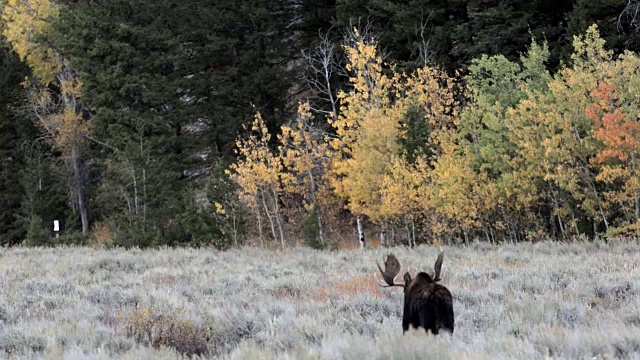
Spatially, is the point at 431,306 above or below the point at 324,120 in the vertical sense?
below

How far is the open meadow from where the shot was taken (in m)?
6.01

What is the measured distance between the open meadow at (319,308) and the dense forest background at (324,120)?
3.32 meters

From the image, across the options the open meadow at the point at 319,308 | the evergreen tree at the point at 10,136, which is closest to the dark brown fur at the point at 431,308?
the open meadow at the point at 319,308

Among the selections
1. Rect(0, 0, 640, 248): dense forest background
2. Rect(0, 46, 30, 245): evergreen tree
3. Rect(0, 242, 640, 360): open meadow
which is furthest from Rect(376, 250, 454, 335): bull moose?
Rect(0, 46, 30, 245): evergreen tree

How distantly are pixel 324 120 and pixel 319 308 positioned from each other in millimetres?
23370

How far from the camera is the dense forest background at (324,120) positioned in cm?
2019

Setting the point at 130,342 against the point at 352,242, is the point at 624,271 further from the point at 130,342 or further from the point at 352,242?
the point at 352,242

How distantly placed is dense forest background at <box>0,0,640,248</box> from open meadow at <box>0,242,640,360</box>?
3317 millimetres

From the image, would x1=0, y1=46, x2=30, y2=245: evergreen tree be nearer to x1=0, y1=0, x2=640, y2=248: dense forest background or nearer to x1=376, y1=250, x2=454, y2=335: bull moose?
x1=0, y1=0, x2=640, y2=248: dense forest background

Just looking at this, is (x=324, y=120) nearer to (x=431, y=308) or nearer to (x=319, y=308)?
(x=319, y=308)

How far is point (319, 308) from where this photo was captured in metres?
10.4

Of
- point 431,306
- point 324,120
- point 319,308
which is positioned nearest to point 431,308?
point 431,306

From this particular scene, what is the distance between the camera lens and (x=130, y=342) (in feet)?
27.1

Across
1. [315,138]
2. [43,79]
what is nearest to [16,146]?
[43,79]
